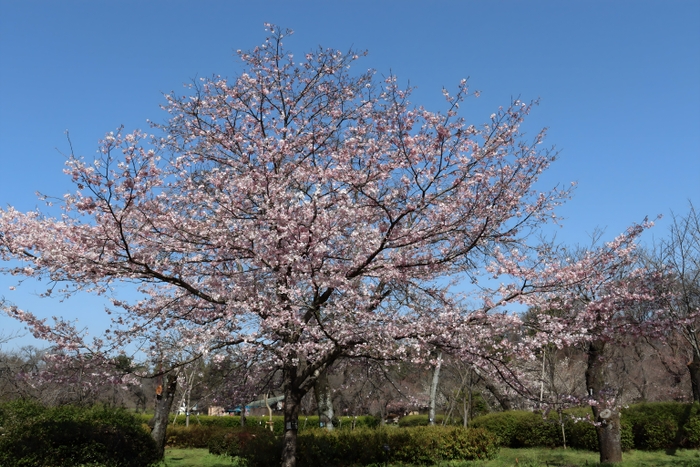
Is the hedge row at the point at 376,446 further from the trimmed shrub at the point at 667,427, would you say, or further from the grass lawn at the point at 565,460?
the trimmed shrub at the point at 667,427

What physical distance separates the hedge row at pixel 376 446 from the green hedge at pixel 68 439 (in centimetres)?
242

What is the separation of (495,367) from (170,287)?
18.9 ft

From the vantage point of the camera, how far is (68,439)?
998 centimetres

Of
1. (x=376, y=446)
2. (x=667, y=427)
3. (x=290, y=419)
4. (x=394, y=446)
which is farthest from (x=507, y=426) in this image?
(x=290, y=419)

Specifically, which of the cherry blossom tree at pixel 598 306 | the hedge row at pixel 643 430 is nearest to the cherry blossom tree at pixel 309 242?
the cherry blossom tree at pixel 598 306

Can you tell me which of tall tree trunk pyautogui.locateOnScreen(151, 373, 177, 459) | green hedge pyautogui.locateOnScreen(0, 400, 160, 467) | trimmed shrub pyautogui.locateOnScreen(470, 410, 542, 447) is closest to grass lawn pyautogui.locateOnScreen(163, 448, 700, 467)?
tall tree trunk pyautogui.locateOnScreen(151, 373, 177, 459)

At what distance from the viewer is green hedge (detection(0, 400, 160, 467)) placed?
9609 millimetres

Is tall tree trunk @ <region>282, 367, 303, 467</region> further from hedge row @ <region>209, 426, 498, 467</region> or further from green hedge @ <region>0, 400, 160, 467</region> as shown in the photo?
green hedge @ <region>0, 400, 160, 467</region>

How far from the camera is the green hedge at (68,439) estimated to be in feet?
31.5

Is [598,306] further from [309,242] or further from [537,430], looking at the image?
[537,430]

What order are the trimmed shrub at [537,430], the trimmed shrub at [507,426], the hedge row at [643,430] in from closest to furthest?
the hedge row at [643,430], the trimmed shrub at [537,430], the trimmed shrub at [507,426]

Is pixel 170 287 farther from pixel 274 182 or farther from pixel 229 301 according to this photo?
pixel 274 182

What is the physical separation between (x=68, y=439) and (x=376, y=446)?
7.03m

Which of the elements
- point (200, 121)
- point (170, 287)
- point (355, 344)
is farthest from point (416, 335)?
point (200, 121)
